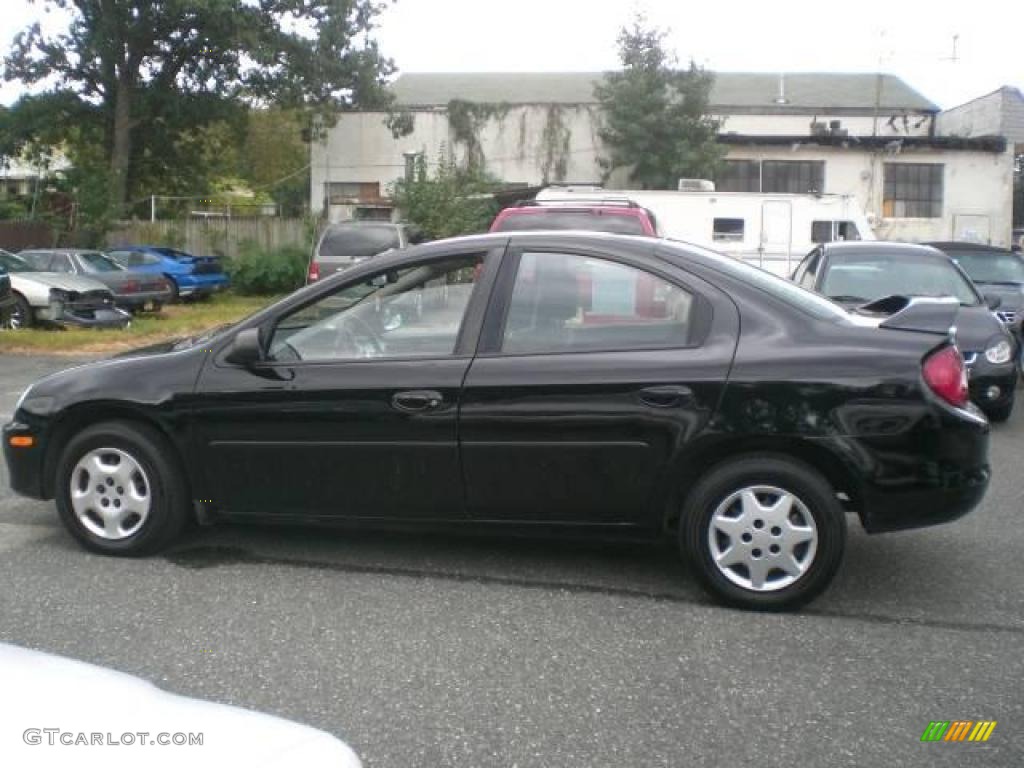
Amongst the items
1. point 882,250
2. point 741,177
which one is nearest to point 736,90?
point 741,177

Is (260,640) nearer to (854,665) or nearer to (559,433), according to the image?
(559,433)

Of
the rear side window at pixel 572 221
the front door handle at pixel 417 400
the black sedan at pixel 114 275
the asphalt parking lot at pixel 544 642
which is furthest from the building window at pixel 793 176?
the front door handle at pixel 417 400

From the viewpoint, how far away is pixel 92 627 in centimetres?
423

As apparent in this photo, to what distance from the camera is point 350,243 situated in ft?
55.9

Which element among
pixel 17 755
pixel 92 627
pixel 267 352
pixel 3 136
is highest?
pixel 3 136

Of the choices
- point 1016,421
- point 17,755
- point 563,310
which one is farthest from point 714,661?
point 1016,421

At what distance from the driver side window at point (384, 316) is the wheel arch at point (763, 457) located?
1243 mm

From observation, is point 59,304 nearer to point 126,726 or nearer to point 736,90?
point 126,726

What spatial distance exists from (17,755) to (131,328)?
16423 millimetres

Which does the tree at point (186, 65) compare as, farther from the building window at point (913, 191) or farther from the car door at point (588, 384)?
the car door at point (588, 384)

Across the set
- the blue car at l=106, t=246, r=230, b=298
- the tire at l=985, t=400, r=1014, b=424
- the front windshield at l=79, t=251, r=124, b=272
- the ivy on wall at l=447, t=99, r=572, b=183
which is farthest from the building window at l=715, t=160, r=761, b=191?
the tire at l=985, t=400, r=1014, b=424

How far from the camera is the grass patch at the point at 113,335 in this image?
48.8ft

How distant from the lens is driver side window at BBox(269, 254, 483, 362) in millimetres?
4816

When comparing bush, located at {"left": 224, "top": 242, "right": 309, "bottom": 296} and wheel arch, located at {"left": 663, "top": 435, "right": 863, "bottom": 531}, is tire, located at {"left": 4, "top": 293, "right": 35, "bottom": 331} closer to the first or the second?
bush, located at {"left": 224, "top": 242, "right": 309, "bottom": 296}
